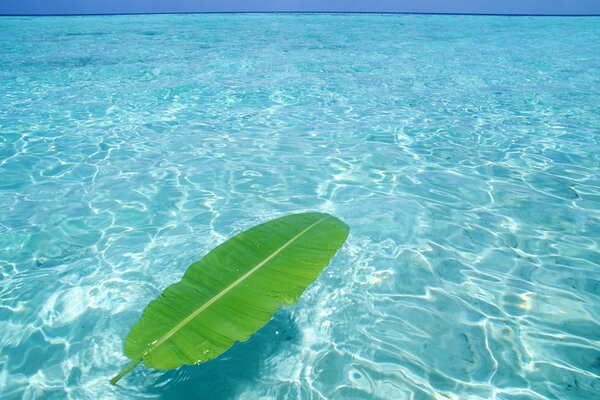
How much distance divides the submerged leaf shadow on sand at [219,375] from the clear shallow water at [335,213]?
1 cm

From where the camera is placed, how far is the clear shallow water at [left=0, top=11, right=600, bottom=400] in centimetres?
254

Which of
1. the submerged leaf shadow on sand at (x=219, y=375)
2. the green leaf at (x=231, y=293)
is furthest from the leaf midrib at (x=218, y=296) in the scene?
the submerged leaf shadow on sand at (x=219, y=375)

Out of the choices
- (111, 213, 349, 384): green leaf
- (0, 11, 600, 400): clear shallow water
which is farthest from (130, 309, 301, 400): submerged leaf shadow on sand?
(111, 213, 349, 384): green leaf

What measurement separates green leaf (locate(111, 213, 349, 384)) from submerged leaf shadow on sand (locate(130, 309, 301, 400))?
576mm

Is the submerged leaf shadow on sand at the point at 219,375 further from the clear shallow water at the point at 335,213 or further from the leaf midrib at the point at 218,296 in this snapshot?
the leaf midrib at the point at 218,296

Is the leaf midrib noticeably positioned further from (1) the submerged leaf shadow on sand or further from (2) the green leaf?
(1) the submerged leaf shadow on sand

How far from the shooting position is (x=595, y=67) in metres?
11.9

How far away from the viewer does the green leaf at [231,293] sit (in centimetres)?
189

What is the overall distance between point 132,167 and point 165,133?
1.42 meters

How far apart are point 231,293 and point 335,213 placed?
2.30 m

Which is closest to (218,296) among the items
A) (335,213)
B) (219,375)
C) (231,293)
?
(231,293)

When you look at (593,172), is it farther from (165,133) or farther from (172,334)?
(165,133)

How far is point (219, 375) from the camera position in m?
2.47

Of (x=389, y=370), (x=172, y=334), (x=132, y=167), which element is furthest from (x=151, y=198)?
(x=389, y=370)
